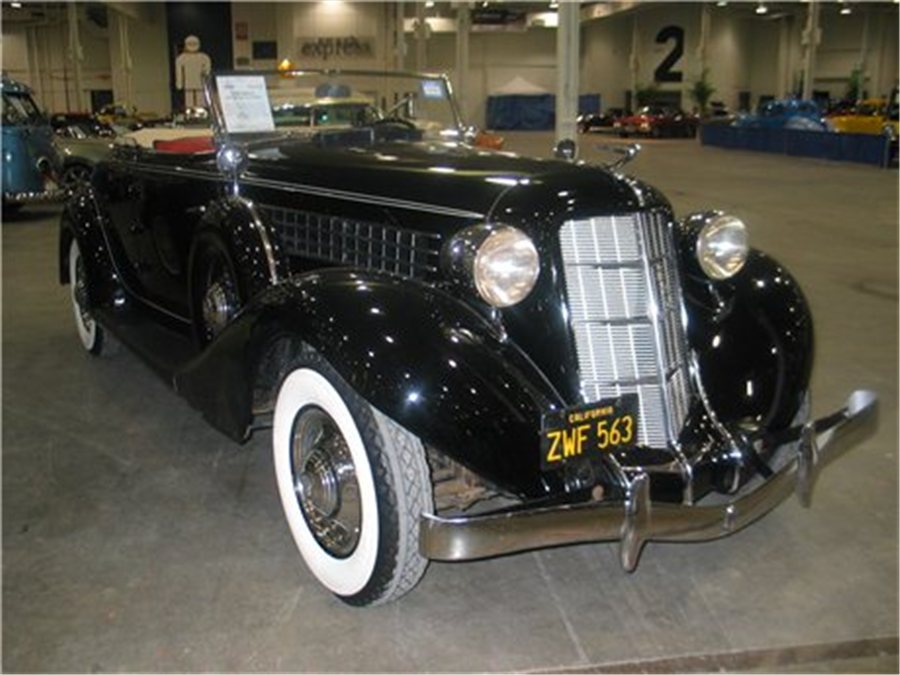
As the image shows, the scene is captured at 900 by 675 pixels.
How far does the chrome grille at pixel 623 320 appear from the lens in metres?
2.57

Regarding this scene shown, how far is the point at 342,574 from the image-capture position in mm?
2541

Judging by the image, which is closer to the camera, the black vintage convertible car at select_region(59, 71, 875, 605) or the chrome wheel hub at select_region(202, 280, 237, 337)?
the black vintage convertible car at select_region(59, 71, 875, 605)

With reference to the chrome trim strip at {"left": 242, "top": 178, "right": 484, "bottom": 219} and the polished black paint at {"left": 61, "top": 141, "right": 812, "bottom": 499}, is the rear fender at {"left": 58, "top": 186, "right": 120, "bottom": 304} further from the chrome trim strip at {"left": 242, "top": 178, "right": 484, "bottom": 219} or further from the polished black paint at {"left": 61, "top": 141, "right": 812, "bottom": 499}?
the chrome trim strip at {"left": 242, "top": 178, "right": 484, "bottom": 219}

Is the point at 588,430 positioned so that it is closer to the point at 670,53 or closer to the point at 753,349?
the point at 753,349

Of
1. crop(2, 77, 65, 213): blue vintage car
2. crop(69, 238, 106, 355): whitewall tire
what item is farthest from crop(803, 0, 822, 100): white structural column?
crop(69, 238, 106, 355): whitewall tire

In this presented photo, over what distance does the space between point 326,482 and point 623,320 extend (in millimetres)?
1008

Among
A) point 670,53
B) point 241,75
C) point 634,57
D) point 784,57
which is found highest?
point 670,53

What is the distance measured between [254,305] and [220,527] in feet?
2.78

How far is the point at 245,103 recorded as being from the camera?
3.71 m

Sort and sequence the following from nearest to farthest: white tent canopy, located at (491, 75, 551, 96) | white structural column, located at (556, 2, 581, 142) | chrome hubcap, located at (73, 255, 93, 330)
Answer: chrome hubcap, located at (73, 255, 93, 330) < white structural column, located at (556, 2, 581, 142) < white tent canopy, located at (491, 75, 551, 96)

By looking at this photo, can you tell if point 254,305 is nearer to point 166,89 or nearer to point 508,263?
point 508,263

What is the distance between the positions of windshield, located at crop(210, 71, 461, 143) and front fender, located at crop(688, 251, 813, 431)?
159cm

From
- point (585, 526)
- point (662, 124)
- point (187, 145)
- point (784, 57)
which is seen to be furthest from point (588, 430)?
point (784, 57)

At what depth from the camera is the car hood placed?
8.76ft
